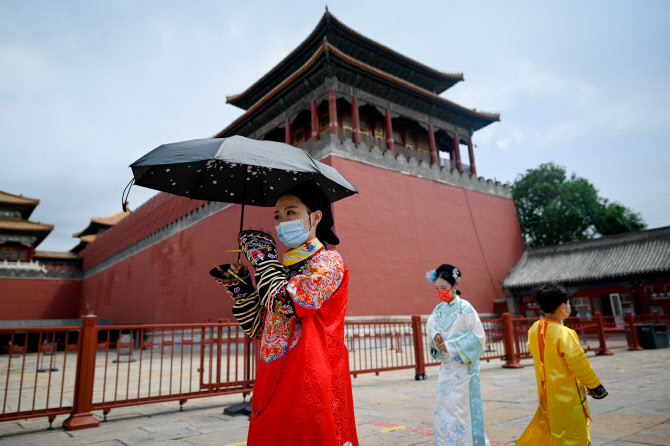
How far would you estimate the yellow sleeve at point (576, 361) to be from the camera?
2018 millimetres

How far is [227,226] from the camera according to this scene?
1473 cm

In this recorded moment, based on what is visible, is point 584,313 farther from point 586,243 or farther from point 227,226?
point 227,226

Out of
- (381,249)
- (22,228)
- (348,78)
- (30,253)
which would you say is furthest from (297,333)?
(30,253)

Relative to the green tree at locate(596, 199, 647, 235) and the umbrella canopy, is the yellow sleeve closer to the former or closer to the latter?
the umbrella canopy

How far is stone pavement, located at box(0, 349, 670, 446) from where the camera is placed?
3004mm

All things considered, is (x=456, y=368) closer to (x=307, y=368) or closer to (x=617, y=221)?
(x=307, y=368)

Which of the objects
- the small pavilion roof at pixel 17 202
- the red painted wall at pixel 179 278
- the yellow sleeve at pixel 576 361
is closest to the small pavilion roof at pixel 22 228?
the small pavilion roof at pixel 17 202

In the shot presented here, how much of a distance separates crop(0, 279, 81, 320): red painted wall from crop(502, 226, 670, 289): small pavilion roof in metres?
25.8

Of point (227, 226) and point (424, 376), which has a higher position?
point (227, 226)

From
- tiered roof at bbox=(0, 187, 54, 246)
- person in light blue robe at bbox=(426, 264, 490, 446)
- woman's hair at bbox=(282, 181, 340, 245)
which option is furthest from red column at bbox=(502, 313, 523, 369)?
tiered roof at bbox=(0, 187, 54, 246)

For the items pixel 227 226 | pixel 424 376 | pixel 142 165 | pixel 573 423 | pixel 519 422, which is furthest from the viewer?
pixel 227 226

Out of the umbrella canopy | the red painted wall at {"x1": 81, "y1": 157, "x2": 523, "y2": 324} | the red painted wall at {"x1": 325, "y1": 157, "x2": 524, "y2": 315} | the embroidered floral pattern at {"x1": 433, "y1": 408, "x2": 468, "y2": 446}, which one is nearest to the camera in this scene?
the umbrella canopy

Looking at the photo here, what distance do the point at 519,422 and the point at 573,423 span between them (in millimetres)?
1476

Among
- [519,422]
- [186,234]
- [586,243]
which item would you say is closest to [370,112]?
[186,234]
